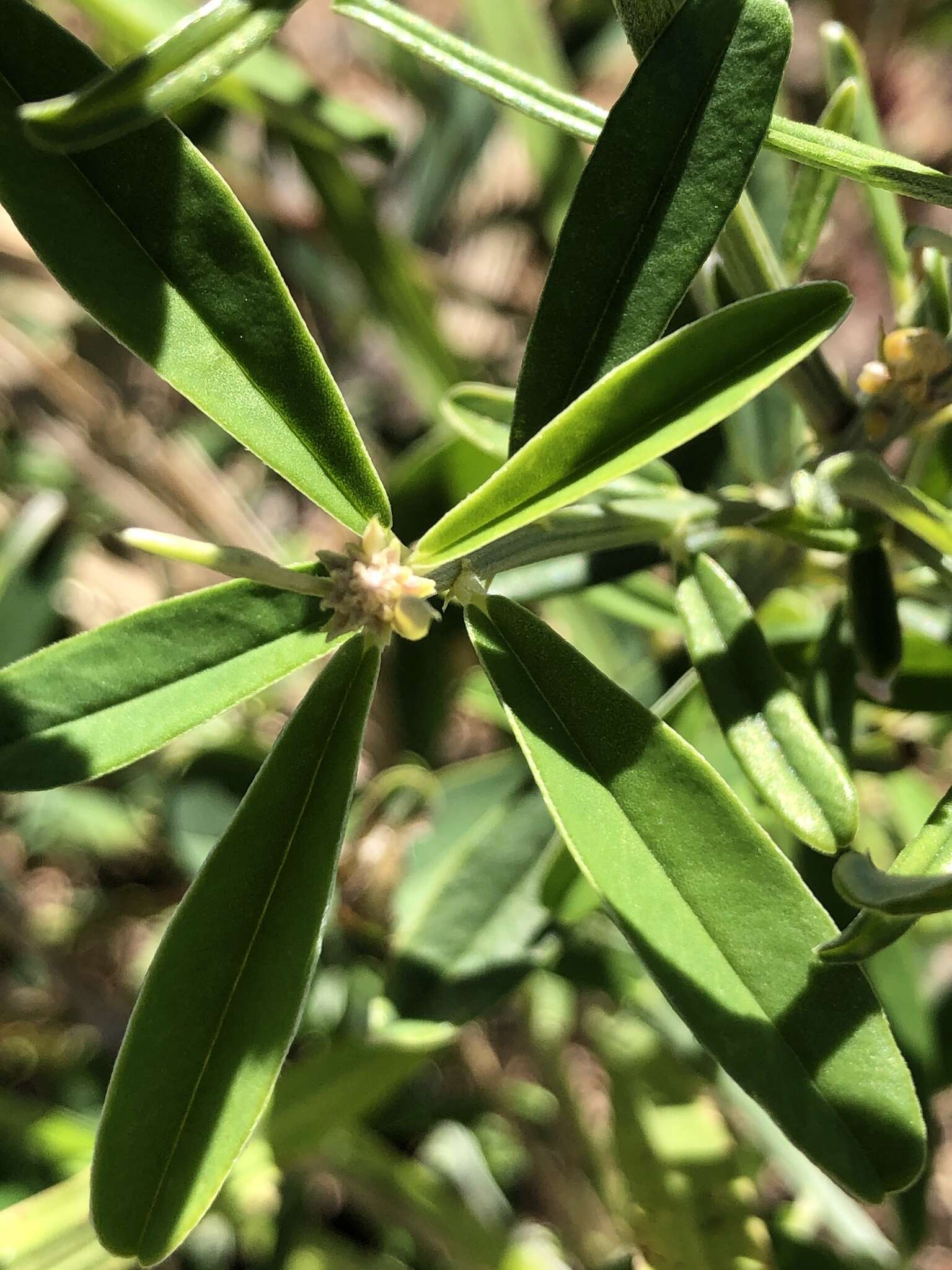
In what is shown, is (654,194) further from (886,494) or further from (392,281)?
(392,281)

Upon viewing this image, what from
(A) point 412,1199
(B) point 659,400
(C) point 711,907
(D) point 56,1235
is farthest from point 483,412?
(A) point 412,1199

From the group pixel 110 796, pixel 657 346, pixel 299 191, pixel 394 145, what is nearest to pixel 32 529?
pixel 110 796

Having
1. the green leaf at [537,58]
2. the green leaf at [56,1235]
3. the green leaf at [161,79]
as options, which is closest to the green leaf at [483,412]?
the green leaf at [161,79]

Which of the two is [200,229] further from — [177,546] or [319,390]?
[177,546]

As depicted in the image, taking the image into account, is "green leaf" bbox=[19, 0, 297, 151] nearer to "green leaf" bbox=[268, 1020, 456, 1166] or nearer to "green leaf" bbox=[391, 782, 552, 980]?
"green leaf" bbox=[391, 782, 552, 980]

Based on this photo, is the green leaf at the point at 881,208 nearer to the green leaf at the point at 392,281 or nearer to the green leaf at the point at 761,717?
the green leaf at the point at 761,717
